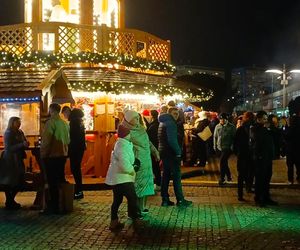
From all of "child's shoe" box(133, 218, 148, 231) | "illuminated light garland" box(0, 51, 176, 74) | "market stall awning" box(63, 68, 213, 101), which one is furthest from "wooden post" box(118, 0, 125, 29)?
"child's shoe" box(133, 218, 148, 231)

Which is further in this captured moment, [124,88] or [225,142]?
[124,88]

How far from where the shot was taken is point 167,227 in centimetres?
853

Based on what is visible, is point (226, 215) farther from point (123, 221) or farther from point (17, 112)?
point (17, 112)

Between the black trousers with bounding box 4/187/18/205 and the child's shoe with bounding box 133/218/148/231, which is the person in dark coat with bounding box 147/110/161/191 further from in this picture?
the child's shoe with bounding box 133/218/148/231

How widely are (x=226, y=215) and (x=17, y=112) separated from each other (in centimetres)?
839

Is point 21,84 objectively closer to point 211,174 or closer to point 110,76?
point 110,76

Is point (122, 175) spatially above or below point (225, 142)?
below

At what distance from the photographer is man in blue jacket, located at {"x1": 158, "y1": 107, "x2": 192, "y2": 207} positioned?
10297 millimetres

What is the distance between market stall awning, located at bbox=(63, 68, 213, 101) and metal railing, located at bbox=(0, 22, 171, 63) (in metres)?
0.73

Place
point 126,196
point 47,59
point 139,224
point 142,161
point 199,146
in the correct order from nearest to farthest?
point 126,196 → point 139,224 → point 142,161 → point 47,59 → point 199,146

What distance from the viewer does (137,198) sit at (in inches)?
357

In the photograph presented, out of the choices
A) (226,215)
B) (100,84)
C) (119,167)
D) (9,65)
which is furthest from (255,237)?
(9,65)

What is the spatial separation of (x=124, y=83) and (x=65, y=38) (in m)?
2.83

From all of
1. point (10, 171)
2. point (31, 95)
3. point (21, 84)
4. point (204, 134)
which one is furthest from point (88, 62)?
point (10, 171)
